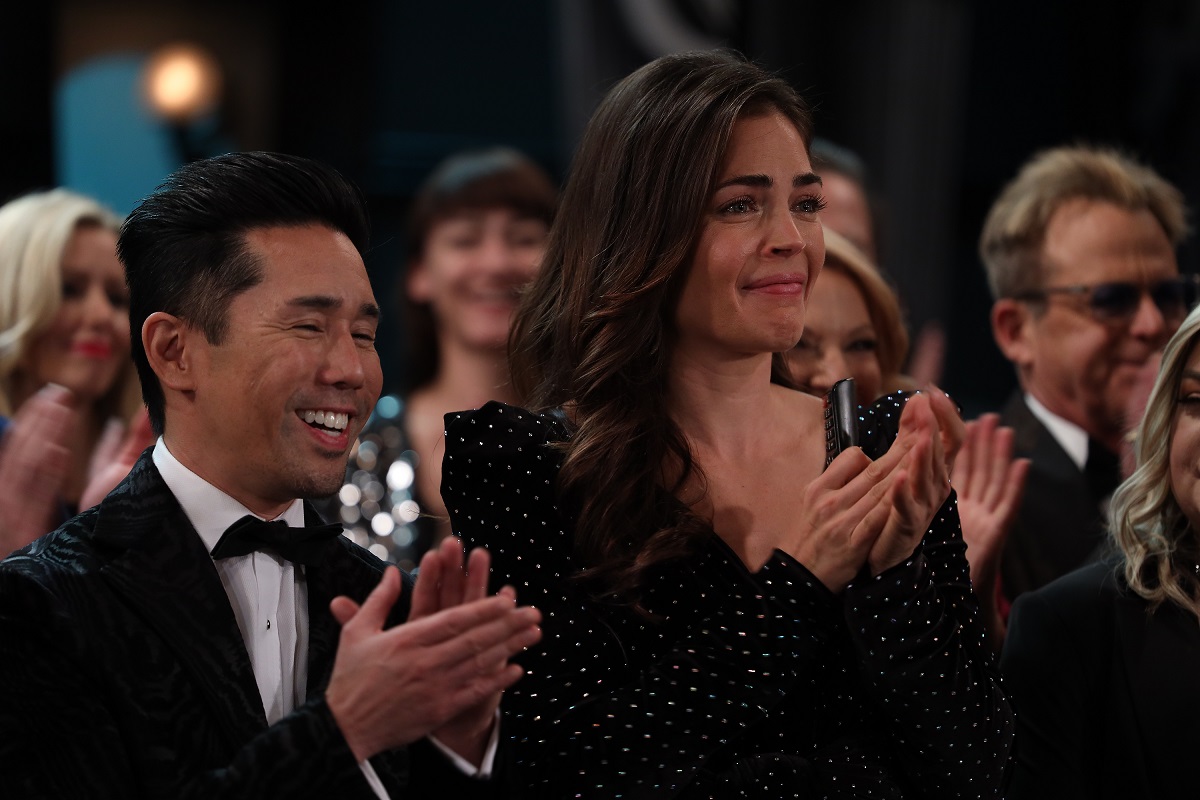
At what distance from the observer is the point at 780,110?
7.89 feet

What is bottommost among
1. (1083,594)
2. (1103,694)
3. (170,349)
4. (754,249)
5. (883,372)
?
(1103,694)

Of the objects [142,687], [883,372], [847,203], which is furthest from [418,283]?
[142,687]

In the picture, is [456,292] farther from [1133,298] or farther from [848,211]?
[1133,298]

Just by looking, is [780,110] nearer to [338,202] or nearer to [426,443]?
[338,202]

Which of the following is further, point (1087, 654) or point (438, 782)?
point (1087, 654)

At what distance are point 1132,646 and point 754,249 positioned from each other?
3.12 ft

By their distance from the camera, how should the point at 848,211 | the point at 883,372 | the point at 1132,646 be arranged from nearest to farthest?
the point at 1132,646 < the point at 883,372 < the point at 848,211

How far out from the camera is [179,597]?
1990mm

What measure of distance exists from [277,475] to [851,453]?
31.8 inches

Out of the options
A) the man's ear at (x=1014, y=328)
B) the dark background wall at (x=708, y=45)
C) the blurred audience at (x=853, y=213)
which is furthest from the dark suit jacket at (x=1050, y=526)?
the dark background wall at (x=708, y=45)

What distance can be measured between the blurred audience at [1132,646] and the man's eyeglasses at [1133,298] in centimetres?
104

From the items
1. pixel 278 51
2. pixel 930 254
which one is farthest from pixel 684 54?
pixel 278 51

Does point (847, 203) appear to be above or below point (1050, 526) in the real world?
above

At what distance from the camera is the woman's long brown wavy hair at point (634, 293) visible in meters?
2.26
